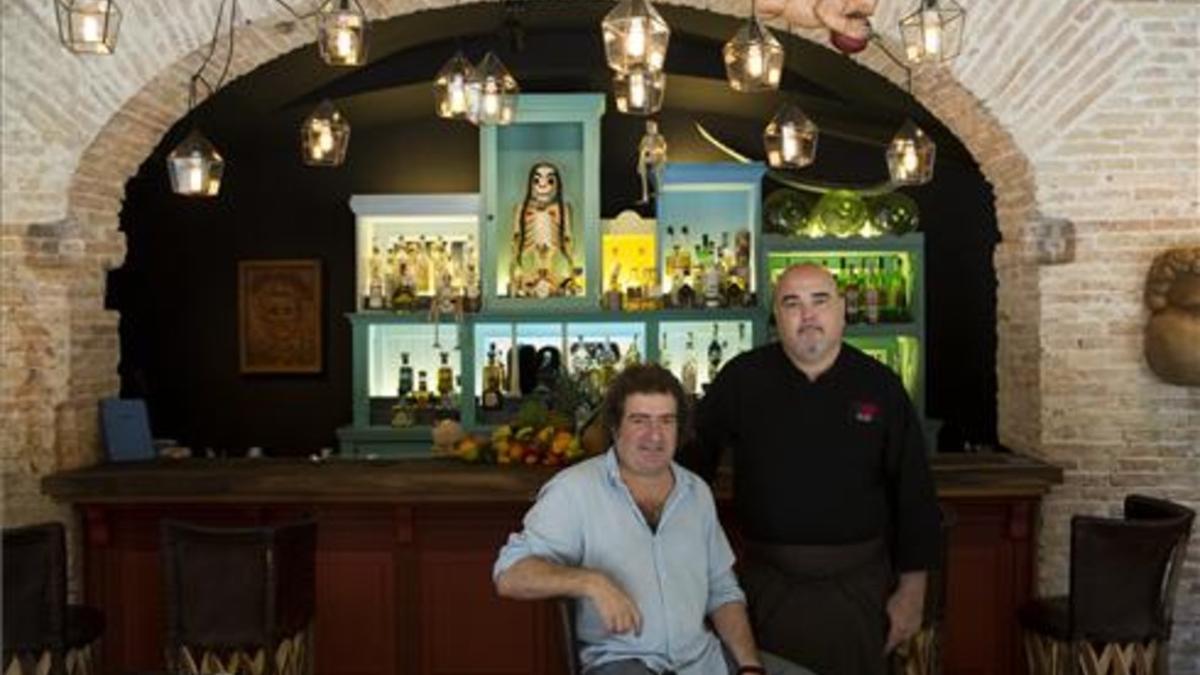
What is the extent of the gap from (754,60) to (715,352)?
3.29m

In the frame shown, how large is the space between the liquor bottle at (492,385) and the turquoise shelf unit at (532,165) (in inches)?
15.7

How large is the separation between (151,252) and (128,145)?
10.6 ft

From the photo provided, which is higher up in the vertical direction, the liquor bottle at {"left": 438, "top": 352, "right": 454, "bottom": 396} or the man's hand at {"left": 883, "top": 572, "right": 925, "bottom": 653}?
the liquor bottle at {"left": 438, "top": 352, "right": 454, "bottom": 396}

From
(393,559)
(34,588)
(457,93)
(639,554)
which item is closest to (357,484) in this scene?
(393,559)

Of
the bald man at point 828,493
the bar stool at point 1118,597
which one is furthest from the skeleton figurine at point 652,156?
the bald man at point 828,493

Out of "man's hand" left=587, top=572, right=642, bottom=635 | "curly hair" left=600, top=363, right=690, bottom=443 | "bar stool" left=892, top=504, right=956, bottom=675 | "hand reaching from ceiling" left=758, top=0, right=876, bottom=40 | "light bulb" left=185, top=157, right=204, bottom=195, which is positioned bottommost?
"bar stool" left=892, top=504, right=956, bottom=675

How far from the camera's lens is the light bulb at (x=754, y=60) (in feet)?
12.8

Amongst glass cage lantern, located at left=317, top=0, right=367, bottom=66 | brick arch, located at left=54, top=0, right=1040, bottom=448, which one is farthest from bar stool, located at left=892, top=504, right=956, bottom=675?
glass cage lantern, located at left=317, top=0, right=367, bottom=66

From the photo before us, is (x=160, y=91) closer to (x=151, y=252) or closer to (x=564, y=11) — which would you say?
(x=564, y=11)

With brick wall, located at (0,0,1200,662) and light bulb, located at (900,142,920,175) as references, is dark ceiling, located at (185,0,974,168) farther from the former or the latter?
brick wall, located at (0,0,1200,662)

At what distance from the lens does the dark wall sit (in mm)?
7861

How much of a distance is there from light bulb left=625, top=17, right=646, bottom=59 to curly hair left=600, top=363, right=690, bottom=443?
116cm

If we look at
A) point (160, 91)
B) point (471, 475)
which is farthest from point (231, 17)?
point (471, 475)

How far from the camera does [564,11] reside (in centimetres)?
638
